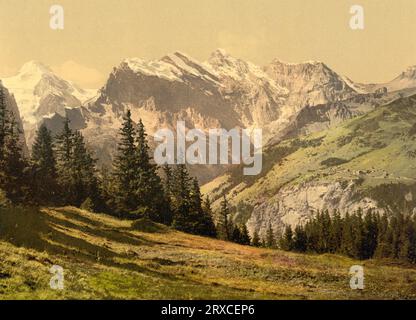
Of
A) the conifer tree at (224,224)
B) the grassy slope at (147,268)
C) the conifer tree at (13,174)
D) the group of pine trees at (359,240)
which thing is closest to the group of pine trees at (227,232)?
the conifer tree at (224,224)

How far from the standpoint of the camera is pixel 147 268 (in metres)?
53.0

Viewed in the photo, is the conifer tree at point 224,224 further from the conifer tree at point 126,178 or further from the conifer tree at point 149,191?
the conifer tree at point 126,178

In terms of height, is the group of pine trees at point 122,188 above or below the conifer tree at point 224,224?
above

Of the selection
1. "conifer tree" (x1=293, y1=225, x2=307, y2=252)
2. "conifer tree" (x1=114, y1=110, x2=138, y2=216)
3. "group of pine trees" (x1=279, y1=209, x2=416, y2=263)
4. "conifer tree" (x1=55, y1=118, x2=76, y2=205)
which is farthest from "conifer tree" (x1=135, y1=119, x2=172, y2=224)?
"conifer tree" (x1=293, y1=225, x2=307, y2=252)

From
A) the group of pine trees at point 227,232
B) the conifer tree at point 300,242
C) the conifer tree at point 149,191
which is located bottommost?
the conifer tree at point 300,242

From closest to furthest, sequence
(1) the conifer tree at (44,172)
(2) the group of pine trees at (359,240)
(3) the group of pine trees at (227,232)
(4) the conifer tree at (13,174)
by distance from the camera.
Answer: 1. (4) the conifer tree at (13,174)
2. (1) the conifer tree at (44,172)
3. (3) the group of pine trees at (227,232)
4. (2) the group of pine trees at (359,240)

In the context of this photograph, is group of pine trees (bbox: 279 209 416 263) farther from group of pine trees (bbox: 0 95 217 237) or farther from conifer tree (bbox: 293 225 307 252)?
group of pine trees (bbox: 0 95 217 237)

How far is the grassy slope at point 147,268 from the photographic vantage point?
133 ft

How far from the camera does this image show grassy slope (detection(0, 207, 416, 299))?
40531mm

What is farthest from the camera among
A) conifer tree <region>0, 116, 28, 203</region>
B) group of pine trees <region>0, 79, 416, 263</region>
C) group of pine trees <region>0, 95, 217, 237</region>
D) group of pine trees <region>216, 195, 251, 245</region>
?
group of pine trees <region>216, 195, 251, 245</region>

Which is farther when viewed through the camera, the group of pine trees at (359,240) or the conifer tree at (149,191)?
the group of pine trees at (359,240)

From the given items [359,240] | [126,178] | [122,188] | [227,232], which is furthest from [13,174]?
[359,240]
